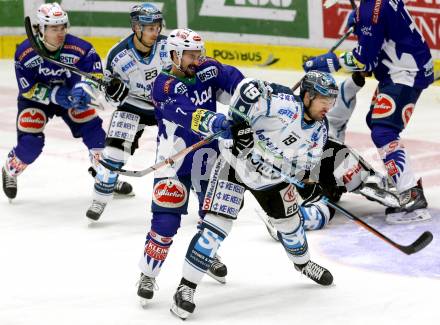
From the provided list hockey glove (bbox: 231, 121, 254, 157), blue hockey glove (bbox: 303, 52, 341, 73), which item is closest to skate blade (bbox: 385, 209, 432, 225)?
blue hockey glove (bbox: 303, 52, 341, 73)

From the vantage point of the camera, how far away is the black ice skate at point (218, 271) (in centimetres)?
636

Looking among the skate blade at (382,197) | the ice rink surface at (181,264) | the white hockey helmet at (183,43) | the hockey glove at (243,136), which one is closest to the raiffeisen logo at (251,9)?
the ice rink surface at (181,264)

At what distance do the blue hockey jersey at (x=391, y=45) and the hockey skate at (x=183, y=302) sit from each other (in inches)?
106

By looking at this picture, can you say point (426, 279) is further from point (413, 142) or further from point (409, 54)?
point (413, 142)

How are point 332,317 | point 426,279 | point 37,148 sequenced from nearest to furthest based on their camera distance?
point 332,317
point 426,279
point 37,148

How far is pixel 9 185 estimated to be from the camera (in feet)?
27.6

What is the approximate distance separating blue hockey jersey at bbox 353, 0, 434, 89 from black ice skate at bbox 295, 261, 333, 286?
6.73 feet

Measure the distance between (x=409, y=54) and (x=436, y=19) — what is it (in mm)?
2851

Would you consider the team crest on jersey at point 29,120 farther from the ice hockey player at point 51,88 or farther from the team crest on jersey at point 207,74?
the team crest on jersey at point 207,74

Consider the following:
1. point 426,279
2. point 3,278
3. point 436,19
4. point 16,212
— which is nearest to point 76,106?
point 16,212

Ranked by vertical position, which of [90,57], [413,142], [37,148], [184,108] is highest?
[184,108]

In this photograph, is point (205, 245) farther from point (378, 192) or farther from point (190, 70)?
point (378, 192)

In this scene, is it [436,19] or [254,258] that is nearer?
[254,258]

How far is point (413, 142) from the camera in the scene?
9648 millimetres
